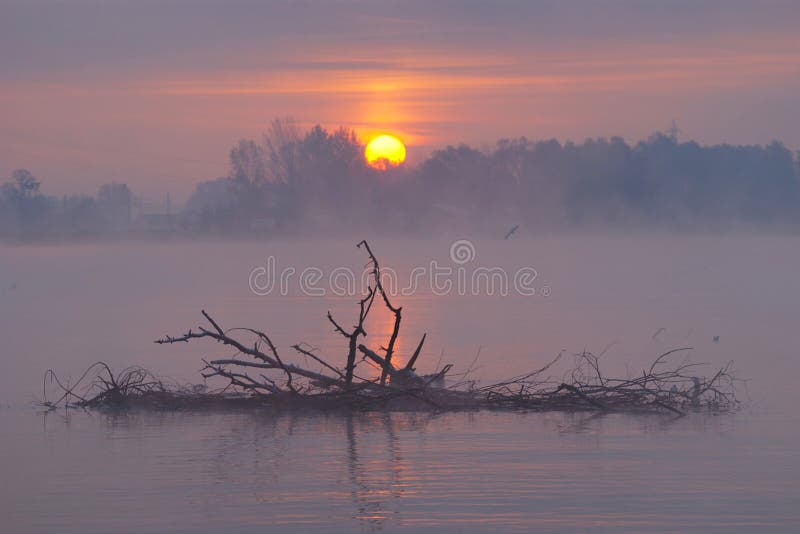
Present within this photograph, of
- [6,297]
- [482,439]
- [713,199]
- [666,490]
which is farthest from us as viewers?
[713,199]

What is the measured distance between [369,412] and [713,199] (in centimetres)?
13259

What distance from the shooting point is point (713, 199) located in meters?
142

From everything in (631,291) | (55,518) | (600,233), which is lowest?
(55,518)

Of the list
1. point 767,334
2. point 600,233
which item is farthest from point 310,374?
point 600,233

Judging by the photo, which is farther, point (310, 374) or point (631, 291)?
point (631, 291)

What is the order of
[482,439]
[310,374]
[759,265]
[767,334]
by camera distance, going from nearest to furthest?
[482,439] < [310,374] < [767,334] < [759,265]

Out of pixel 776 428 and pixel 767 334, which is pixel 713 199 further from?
pixel 776 428

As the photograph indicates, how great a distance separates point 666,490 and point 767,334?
55.8 feet

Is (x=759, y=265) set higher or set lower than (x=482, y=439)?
higher

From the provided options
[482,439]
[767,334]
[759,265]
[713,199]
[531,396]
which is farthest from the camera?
[713,199]

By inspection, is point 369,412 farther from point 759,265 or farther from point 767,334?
point 759,265

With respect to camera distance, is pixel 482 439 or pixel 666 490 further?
pixel 482 439

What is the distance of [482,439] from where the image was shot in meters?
13.4

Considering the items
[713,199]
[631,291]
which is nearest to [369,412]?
[631,291]
